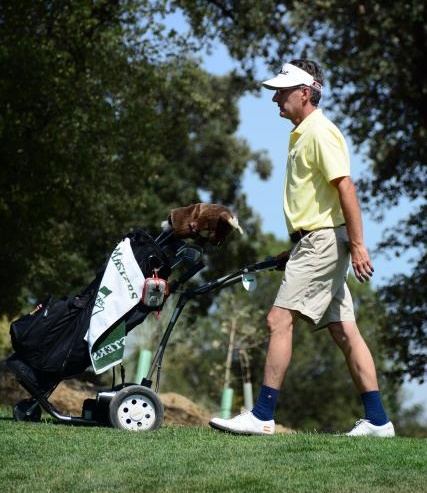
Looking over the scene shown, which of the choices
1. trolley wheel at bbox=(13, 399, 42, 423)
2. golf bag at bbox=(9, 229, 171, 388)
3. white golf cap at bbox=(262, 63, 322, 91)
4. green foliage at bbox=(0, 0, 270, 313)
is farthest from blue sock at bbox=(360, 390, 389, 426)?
green foliage at bbox=(0, 0, 270, 313)

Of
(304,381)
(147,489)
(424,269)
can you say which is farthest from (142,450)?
(304,381)

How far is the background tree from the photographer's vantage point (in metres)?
24.2

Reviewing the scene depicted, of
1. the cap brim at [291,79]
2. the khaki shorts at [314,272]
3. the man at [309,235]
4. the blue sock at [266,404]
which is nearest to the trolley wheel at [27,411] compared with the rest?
the man at [309,235]

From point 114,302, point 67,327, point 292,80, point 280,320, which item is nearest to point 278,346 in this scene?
point 280,320

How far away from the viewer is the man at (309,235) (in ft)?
25.7

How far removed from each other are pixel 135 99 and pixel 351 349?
60.1ft

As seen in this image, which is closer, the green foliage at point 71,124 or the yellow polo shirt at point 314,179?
the yellow polo shirt at point 314,179

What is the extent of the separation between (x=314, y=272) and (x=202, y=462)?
1.65 meters

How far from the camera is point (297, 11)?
24.7 meters

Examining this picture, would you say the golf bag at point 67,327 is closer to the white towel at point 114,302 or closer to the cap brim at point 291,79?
the white towel at point 114,302

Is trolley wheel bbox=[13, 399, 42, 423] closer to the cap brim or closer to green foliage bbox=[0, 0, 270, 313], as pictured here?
the cap brim

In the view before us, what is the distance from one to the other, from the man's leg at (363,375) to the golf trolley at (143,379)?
2.20 ft

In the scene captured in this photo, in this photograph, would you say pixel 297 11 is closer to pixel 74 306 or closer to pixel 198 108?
pixel 198 108

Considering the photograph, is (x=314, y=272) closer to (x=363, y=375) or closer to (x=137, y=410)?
(x=363, y=375)
